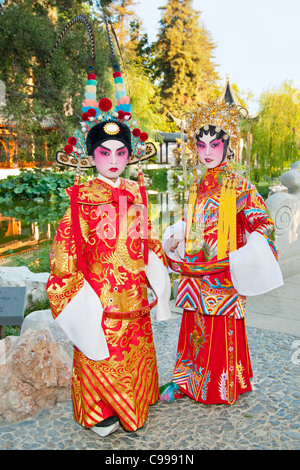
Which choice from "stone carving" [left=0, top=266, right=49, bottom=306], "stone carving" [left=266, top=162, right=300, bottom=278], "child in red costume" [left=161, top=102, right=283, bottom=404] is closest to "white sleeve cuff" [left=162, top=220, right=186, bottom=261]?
"child in red costume" [left=161, top=102, right=283, bottom=404]

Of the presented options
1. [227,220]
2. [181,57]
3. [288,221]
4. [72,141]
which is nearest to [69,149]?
[72,141]

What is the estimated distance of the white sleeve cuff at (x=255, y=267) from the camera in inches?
105

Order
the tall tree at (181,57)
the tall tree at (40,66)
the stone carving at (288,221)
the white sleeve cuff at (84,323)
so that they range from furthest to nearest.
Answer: the tall tree at (181,57)
the tall tree at (40,66)
the stone carving at (288,221)
the white sleeve cuff at (84,323)

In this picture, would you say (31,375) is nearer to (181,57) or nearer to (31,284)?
(31,284)

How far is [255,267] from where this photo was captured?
268 centimetres

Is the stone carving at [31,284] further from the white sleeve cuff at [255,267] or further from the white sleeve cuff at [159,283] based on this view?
the white sleeve cuff at [255,267]

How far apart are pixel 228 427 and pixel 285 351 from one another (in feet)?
4.63

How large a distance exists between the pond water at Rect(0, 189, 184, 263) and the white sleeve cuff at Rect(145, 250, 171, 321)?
11.0 feet

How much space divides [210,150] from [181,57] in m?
33.1

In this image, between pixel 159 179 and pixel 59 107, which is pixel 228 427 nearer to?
pixel 59 107

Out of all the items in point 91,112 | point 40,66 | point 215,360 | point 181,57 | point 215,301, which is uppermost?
point 181,57

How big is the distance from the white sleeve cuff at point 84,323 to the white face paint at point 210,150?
129cm

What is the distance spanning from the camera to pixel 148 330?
2.81 metres

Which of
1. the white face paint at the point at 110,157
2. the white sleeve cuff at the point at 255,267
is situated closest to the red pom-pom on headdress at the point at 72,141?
the white face paint at the point at 110,157
